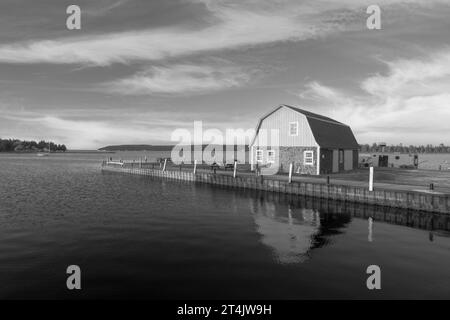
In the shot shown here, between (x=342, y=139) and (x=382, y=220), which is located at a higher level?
(x=342, y=139)

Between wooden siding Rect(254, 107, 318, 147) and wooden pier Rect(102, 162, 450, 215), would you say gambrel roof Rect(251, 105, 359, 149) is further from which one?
wooden pier Rect(102, 162, 450, 215)

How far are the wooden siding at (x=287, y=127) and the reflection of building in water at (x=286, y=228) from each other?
1135cm

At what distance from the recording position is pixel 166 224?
16.4 metres

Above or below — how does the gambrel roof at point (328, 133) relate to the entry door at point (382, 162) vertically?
above

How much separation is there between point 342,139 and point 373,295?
31.8 meters

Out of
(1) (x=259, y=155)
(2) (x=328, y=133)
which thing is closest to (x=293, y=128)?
(2) (x=328, y=133)

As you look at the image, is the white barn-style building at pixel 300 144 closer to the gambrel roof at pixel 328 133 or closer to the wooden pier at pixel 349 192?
the gambrel roof at pixel 328 133

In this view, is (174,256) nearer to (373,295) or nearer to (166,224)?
(166,224)

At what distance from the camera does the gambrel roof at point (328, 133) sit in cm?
3189

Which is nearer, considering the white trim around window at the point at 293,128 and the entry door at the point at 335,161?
the white trim around window at the point at 293,128

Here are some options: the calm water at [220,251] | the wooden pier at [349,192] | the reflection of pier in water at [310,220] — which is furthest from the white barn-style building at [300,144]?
the calm water at [220,251]
